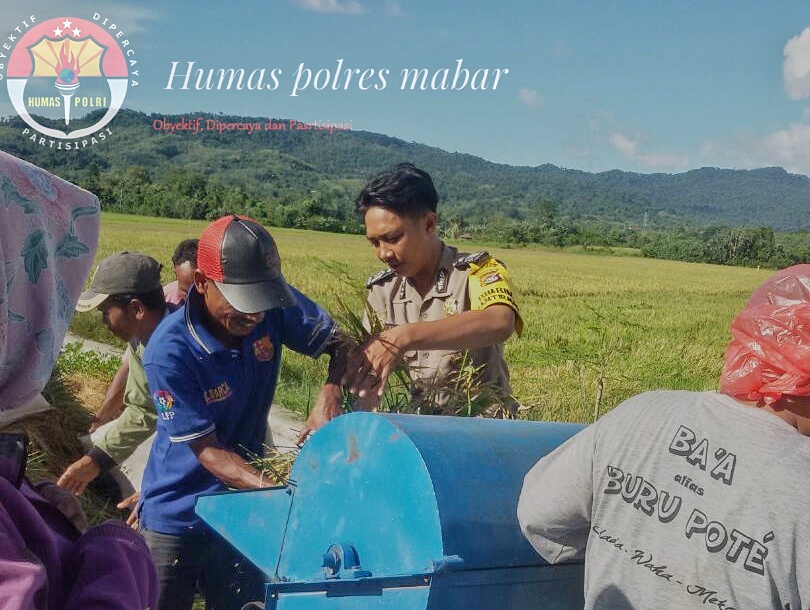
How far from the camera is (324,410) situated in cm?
316

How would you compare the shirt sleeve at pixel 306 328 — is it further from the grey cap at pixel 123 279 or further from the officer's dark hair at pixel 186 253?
the officer's dark hair at pixel 186 253

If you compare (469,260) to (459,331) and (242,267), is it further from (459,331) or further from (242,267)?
(242,267)

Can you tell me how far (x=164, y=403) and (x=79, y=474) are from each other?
1.09 metres

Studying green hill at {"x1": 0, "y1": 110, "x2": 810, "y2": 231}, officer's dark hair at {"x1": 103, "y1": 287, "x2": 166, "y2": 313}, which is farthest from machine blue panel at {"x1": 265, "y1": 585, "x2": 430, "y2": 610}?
green hill at {"x1": 0, "y1": 110, "x2": 810, "y2": 231}

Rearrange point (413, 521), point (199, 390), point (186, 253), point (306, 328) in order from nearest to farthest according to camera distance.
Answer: point (413, 521), point (199, 390), point (306, 328), point (186, 253)

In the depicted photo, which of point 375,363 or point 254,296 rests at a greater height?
point 254,296

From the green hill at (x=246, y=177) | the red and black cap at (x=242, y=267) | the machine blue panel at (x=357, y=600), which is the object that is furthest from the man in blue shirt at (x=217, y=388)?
the green hill at (x=246, y=177)

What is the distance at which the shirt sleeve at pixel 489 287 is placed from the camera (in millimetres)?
3494

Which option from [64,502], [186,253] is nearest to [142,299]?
[186,253]

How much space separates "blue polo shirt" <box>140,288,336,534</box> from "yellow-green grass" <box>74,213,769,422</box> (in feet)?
0.98

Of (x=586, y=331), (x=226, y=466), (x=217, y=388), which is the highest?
(x=586, y=331)

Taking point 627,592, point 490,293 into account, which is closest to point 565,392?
point 490,293

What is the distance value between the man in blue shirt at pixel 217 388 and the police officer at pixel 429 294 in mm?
309

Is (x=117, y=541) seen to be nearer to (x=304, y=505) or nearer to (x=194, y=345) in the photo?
(x=304, y=505)
